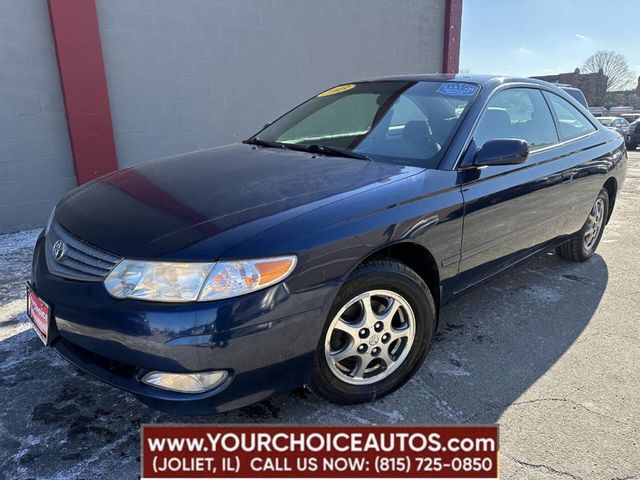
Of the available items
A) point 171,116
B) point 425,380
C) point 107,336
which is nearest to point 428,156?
point 425,380

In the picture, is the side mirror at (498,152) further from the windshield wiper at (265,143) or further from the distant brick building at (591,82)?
the distant brick building at (591,82)

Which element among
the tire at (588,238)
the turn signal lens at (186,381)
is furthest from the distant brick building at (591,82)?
the turn signal lens at (186,381)

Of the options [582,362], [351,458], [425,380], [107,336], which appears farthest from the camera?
[582,362]

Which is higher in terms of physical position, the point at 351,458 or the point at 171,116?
the point at 171,116

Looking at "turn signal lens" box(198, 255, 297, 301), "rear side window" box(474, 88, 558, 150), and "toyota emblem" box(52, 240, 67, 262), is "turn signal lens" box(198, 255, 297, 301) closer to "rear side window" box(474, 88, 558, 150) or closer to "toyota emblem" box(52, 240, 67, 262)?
"toyota emblem" box(52, 240, 67, 262)

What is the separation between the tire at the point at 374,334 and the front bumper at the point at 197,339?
0.49 ft

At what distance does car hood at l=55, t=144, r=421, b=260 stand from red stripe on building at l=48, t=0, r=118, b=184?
2.84 m

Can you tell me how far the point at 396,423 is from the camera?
2215mm

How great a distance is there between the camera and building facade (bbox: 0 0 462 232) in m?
4.92

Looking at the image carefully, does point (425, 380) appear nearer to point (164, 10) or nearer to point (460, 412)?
point (460, 412)

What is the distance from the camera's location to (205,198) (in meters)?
2.20

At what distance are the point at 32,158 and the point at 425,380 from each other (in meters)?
4.63

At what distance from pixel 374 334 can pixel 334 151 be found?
3.64 ft

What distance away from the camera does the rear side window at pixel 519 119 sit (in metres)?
2.93
